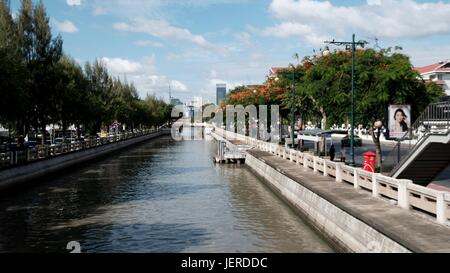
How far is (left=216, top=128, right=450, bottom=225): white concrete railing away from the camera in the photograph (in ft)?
46.5

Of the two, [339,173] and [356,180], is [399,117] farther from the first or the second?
[356,180]

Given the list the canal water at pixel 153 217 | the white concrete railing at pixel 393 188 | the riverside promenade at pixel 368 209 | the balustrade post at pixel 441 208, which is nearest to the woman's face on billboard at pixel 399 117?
the white concrete railing at pixel 393 188

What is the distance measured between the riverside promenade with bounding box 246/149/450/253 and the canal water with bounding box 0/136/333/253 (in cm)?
76

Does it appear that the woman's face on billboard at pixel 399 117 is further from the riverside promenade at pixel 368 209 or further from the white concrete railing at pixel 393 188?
the riverside promenade at pixel 368 209

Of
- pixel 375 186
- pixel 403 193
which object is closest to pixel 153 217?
pixel 375 186

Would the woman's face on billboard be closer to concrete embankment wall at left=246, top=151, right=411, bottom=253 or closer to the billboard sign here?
the billboard sign

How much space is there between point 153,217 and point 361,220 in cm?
1094

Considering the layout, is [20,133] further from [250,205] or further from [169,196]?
[250,205]

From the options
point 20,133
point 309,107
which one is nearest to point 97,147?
point 20,133

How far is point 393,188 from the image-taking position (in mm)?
19703

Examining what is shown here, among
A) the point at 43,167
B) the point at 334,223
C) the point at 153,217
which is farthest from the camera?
the point at 43,167

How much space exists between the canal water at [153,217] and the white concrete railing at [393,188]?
2.92m

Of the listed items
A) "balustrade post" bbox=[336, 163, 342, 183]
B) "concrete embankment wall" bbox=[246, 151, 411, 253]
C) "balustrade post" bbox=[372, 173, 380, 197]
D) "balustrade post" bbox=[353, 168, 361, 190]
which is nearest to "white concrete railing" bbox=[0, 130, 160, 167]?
"concrete embankment wall" bbox=[246, 151, 411, 253]
